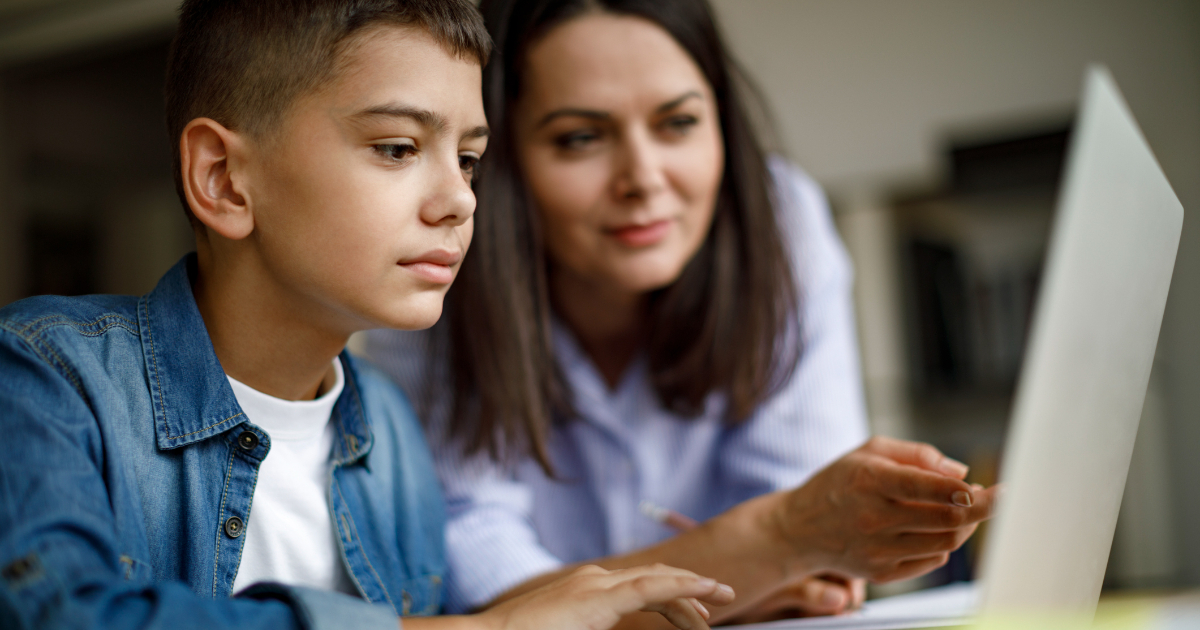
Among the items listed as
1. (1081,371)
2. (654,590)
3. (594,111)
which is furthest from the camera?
(594,111)

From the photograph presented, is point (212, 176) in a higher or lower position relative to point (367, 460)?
higher

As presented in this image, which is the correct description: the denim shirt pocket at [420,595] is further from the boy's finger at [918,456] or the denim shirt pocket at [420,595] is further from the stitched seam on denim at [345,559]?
the boy's finger at [918,456]

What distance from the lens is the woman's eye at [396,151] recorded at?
61 centimetres

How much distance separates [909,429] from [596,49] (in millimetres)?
1926

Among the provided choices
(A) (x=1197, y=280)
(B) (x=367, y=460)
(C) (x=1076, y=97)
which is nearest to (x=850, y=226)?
(C) (x=1076, y=97)

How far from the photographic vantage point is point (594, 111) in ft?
3.03

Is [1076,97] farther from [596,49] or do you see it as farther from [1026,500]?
[1026,500]

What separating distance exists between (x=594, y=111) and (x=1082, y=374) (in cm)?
62

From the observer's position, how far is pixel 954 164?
7.95 ft

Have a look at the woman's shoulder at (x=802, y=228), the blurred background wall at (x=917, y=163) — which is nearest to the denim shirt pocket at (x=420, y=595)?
the woman's shoulder at (x=802, y=228)

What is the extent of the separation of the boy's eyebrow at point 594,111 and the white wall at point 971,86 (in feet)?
4.96

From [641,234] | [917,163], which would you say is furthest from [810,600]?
[917,163]

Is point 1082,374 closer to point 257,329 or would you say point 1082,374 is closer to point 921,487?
point 921,487

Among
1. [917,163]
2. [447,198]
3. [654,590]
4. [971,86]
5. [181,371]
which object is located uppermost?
[971,86]
